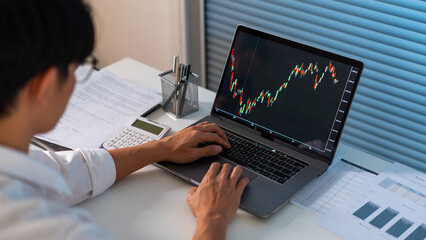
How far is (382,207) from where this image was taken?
3.65 feet

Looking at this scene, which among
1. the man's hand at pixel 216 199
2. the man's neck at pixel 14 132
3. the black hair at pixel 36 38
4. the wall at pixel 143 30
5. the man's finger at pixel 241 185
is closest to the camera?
the black hair at pixel 36 38

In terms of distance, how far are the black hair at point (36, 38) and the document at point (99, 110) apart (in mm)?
617

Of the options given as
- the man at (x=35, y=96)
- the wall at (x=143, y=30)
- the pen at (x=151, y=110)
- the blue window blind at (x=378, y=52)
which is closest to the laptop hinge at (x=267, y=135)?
the pen at (x=151, y=110)

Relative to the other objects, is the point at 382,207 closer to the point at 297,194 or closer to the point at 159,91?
the point at 297,194

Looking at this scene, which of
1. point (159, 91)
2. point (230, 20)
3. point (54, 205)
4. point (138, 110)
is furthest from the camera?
point (230, 20)

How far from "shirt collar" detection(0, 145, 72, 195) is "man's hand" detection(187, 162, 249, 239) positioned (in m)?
0.34

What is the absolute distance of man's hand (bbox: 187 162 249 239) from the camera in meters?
0.99

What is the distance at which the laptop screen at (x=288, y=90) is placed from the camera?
1.21 meters

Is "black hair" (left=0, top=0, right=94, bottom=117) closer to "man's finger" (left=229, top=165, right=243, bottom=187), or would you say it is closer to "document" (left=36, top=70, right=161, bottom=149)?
"man's finger" (left=229, top=165, right=243, bottom=187)

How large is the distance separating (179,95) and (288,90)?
359 millimetres

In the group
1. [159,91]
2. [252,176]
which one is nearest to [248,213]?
[252,176]

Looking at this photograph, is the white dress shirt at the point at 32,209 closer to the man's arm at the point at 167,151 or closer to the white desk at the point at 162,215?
the white desk at the point at 162,215

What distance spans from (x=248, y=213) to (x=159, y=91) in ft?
2.20

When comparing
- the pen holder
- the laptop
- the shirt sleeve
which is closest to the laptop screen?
the laptop
